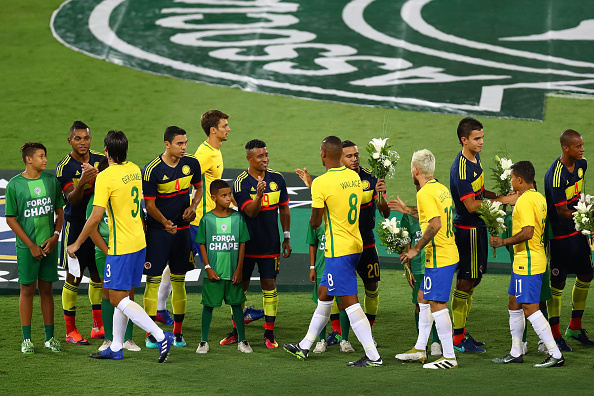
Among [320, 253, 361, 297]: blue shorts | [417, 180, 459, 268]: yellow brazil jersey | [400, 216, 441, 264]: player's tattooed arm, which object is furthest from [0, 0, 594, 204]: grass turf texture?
[400, 216, 441, 264]: player's tattooed arm

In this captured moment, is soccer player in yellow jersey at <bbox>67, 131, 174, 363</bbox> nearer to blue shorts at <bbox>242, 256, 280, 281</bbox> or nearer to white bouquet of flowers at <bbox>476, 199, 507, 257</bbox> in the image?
blue shorts at <bbox>242, 256, 280, 281</bbox>

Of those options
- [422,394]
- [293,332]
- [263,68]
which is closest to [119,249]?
[293,332]

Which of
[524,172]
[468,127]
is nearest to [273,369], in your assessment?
[524,172]

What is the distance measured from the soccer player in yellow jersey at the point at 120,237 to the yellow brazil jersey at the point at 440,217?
8.24ft

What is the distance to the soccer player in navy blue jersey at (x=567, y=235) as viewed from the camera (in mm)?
8398

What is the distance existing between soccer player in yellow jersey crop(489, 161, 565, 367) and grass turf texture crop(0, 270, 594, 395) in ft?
1.15

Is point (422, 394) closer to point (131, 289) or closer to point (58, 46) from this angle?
point (131, 289)

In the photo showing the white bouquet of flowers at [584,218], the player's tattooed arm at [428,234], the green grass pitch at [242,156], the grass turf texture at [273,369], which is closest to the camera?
the grass turf texture at [273,369]

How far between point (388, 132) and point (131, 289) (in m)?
10.7

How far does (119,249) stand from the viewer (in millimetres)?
7832

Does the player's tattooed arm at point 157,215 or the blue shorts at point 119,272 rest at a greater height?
the player's tattooed arm at point 157,215

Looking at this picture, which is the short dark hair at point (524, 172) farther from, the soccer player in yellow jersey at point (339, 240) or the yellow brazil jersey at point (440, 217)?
the soccer player in yellow jersey at point (339, 240)

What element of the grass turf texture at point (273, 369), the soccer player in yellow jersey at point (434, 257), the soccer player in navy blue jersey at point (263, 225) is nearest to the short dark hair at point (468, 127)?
the soccer player in yellow jersey at point (434, 257)

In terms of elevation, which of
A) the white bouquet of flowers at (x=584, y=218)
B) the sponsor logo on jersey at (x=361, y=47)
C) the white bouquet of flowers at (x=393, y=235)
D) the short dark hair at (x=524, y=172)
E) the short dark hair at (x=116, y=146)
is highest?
the sponsor logo on jersey at (x=361, y=47)
